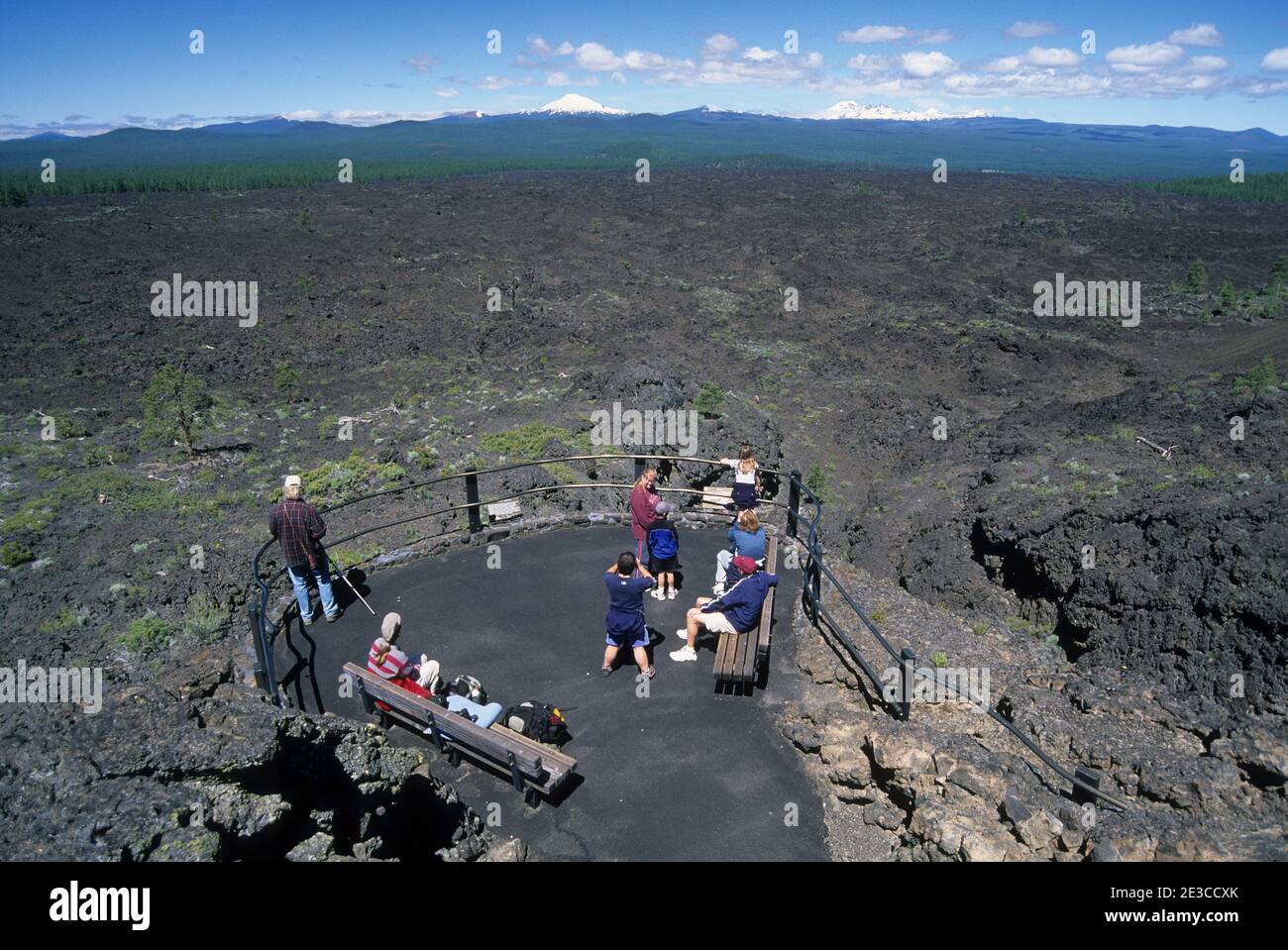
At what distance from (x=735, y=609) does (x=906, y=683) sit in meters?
1.91

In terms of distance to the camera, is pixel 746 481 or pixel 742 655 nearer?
pixel 742 655

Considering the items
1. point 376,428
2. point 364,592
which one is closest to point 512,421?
point 376,428

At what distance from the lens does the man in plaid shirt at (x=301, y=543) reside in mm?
9172

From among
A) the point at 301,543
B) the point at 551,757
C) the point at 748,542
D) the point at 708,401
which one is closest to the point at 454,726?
the point at 551,757

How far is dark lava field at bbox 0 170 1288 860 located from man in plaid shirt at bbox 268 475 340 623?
117cm

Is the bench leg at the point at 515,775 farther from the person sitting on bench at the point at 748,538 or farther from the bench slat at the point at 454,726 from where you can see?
the person sitting on bench at the point at 748,538

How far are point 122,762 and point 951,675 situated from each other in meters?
8.64

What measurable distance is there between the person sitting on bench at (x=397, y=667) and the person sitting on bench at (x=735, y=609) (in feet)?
8.87

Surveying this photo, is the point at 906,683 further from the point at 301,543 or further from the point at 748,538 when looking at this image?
the point at 301,543

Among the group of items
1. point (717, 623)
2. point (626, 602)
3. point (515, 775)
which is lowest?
point (515, 775)

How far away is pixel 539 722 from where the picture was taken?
755 cm

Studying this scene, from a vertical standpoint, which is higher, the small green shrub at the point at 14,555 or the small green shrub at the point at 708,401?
the small green shrub at the point at 708,401

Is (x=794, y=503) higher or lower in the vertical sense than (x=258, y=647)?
higher

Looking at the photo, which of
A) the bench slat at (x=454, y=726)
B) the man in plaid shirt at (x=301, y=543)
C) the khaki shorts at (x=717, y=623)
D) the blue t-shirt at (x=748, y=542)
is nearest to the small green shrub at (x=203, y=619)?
the man in plaid shirt at (x=301, y=543)
